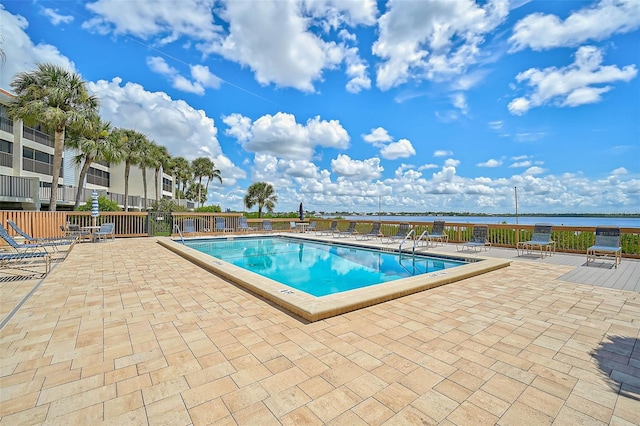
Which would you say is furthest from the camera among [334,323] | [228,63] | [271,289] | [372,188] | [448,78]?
[372,188]

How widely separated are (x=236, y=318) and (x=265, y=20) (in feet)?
29.8

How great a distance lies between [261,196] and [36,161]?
1729 centimetres

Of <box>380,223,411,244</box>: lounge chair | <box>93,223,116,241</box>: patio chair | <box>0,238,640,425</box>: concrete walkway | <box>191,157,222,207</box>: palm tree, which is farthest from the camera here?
<box>191,157,222,207</box>: palm tree

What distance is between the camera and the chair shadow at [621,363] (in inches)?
78.6

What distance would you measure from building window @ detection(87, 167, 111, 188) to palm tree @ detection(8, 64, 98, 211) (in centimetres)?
1418

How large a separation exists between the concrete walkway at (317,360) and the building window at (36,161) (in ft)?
73.0

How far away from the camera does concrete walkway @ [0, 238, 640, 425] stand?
5.63 feet

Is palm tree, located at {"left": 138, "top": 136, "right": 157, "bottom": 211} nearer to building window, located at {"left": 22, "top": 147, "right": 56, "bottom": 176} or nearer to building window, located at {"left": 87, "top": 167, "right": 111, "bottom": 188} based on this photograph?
building window, located at {"left": 87, "top": 167, "right": 111, "bottom": 188}

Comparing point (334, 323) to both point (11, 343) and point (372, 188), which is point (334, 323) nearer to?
point (11, 343)

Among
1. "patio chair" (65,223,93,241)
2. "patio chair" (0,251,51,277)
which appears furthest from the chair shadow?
"patio chair" (65,223,93,241)

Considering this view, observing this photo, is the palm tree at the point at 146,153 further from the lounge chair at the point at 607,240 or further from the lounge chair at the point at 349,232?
the lounge chair at the point at 607,240

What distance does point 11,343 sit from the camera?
8.46ft

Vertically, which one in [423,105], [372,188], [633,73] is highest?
[423,105]

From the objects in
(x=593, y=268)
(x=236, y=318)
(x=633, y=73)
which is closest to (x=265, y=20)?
(x=236, y=318)
